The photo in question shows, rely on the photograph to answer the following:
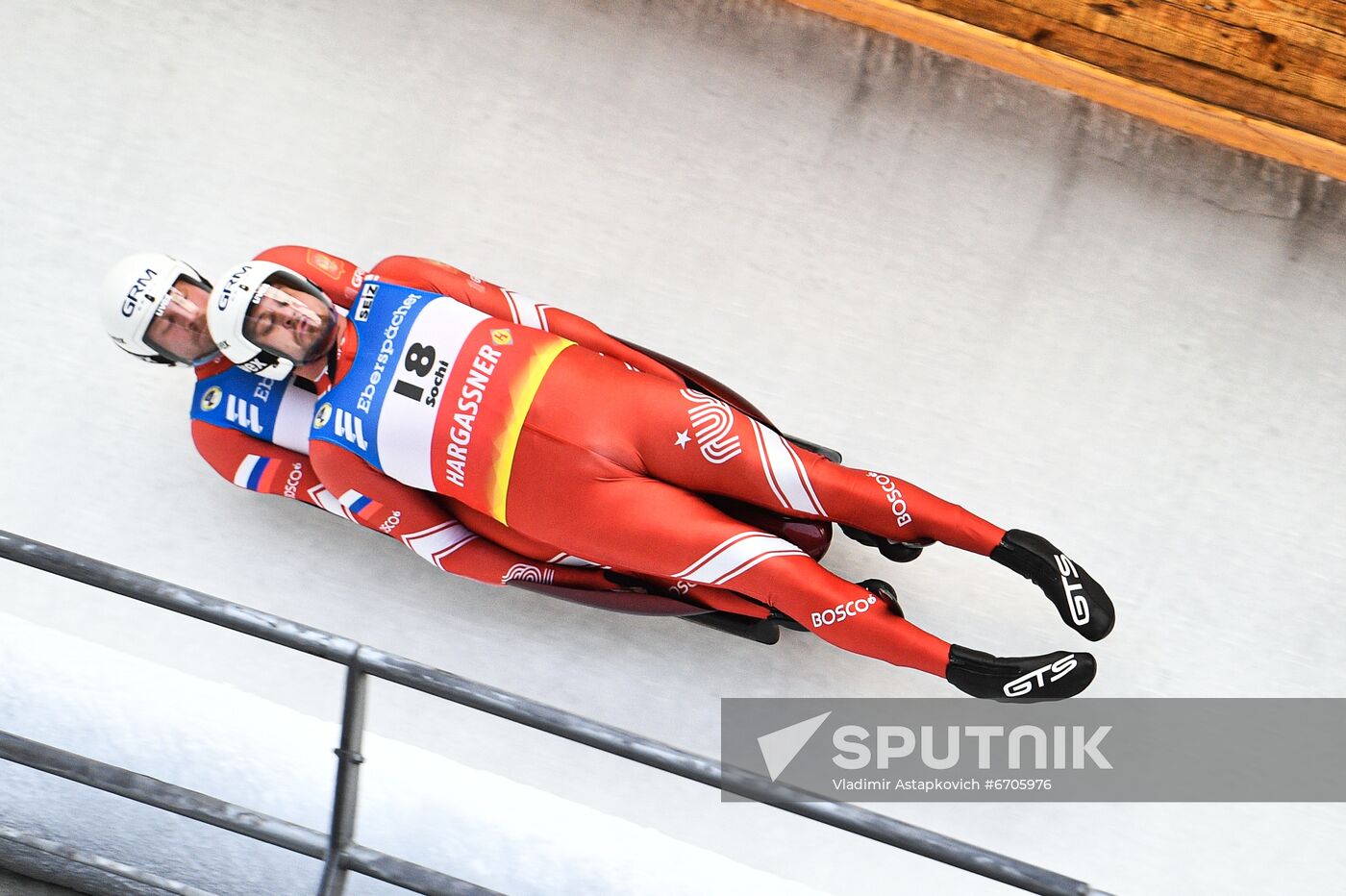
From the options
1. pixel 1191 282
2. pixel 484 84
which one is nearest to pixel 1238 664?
pixel 1191 282

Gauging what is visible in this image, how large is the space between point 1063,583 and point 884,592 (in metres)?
0.42

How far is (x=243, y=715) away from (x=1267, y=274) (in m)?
2.95

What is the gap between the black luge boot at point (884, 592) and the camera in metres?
2.68

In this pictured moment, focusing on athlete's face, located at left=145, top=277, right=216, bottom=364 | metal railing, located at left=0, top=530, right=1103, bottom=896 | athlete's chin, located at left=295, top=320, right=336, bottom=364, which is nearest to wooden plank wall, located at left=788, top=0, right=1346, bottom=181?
athlete's chin, located at left=295, top=320, right=336, bottom=364

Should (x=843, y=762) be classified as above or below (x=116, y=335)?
below

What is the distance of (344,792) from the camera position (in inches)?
71.4

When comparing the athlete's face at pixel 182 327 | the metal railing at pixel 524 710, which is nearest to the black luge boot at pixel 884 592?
the metal railing at pixel 524 710

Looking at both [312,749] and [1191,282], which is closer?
[312,749]

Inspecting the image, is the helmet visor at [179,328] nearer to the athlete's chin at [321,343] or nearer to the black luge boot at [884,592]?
the athlete's chin at [321,343]

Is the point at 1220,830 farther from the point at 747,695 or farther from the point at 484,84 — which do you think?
the point at 484,84

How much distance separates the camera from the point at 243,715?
267 cm

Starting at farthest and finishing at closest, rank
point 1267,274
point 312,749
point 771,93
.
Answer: point 771,93 < point 1267,274 < point 312,749

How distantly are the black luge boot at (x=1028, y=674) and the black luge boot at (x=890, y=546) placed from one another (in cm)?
31

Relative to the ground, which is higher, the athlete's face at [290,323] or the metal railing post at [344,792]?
the athlete's face at [290,323]
